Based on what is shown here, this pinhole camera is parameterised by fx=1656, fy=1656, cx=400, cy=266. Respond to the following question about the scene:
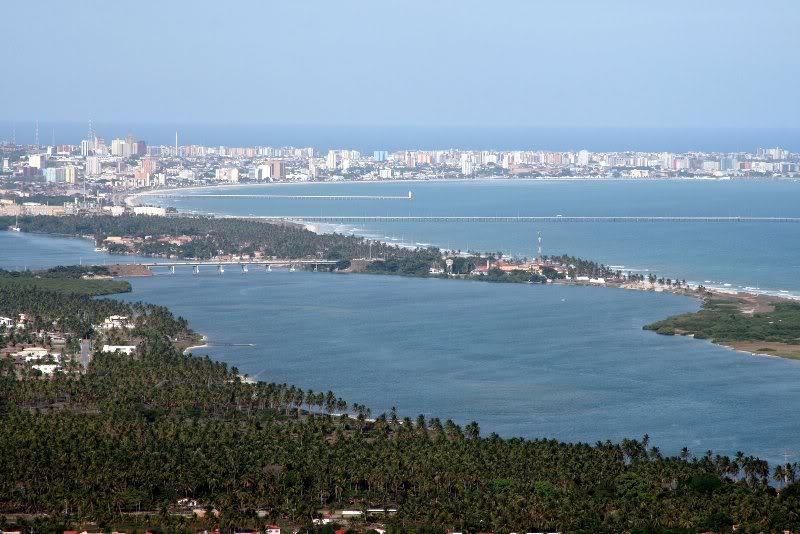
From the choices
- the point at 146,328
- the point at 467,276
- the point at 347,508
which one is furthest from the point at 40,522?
the point at 467,276

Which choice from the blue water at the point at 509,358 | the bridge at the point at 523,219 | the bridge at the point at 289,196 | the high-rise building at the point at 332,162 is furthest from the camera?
the high-rise building at the point at 332,162

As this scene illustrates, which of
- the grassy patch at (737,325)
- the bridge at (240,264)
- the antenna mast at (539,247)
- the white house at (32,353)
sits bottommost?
the bridge at (240,264)

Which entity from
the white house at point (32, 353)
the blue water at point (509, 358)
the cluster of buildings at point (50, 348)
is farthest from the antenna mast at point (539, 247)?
the white house at point (32, 353)

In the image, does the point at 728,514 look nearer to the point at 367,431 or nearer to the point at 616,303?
the point at 367,431

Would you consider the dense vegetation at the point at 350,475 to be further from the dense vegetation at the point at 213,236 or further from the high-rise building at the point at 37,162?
A: the high-rise building at the point at 37,162

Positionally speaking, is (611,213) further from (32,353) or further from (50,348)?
(32,353)

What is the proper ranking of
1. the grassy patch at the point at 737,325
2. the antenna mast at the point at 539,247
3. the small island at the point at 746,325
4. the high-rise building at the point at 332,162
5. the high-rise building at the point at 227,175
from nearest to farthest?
the small island at the point at 746,325
the grassy patch at the point at 737,325
the antenna mast at the point at 539,247
the high-rise building at the point at 227,175
the high-rise building at the point at 332,162

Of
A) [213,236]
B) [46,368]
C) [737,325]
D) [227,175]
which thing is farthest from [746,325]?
[227,175]

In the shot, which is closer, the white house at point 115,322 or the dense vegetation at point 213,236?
the white house at point 115,322
